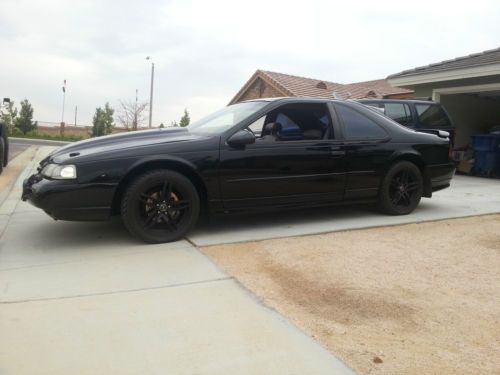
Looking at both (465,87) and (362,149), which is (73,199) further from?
(465,87)

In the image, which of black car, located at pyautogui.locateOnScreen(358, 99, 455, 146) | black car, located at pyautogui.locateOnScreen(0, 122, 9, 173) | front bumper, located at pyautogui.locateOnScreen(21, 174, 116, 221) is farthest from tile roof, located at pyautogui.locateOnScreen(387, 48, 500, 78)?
black car, located at pyautogui.locateOnScreen(0, 122, 9, 173)

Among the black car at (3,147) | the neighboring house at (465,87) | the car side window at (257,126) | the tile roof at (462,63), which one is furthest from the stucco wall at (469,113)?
the black car at (3,147)

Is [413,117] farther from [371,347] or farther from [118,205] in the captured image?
[371,347]

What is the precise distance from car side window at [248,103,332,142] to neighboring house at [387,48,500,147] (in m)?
7.06

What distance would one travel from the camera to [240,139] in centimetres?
495

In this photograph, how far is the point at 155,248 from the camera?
463 cm

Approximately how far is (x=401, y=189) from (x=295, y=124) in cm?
→ 165

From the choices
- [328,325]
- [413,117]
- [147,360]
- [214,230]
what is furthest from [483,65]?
[147,360]

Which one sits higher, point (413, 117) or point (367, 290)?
point (413, 117)

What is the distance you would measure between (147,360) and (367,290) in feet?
5.73

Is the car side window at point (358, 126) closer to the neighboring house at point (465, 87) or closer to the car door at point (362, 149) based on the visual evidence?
the car door at point (362, 149)

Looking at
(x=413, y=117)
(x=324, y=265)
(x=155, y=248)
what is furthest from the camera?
(x=413, y=117)

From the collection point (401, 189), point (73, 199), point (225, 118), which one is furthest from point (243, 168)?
point (401, 189)

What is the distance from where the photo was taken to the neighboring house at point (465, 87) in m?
11.5
